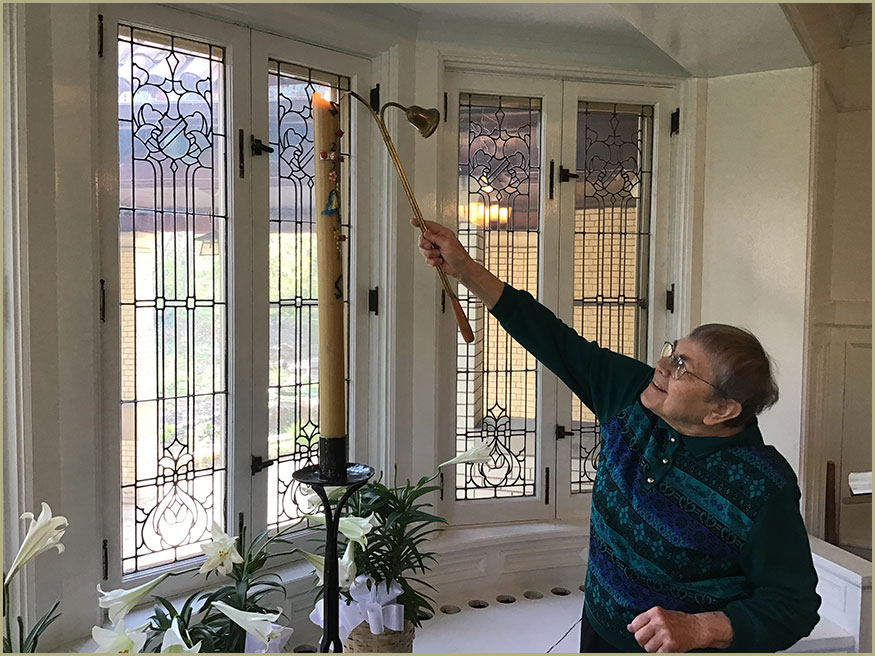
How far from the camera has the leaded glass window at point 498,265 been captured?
2.79 metres

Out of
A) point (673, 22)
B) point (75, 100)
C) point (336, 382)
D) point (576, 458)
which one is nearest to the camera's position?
point (336, 382)

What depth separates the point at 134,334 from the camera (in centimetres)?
205

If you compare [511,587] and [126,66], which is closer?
[126,66]

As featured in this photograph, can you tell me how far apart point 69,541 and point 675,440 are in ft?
4.70

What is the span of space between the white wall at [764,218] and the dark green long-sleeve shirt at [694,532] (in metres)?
1.57

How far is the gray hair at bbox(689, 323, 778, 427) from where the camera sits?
1.21 metres

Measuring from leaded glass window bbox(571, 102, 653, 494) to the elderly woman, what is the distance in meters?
1.61

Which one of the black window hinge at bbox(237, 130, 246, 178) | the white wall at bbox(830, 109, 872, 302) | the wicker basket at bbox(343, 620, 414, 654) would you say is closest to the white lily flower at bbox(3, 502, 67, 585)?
the wicker basket at bbox(343, 620, 414, 654)

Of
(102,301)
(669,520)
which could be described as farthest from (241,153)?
(669,520)

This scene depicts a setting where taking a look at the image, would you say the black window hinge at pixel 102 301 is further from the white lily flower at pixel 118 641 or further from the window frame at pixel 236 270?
the white lily flower at pixel 118 641

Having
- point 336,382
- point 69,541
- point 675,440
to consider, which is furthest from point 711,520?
point 69,541

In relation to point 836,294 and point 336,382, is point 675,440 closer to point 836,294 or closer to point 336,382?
point 336,382

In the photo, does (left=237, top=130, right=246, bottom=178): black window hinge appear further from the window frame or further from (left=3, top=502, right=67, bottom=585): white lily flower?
(left=3, top=502, right=67, bottom=585): white lily flower

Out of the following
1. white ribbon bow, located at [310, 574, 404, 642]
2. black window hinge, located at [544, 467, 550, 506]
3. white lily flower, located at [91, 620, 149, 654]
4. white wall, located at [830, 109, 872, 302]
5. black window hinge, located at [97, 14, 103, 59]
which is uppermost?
black window hinge, located at [97, 14, 103, 59]
